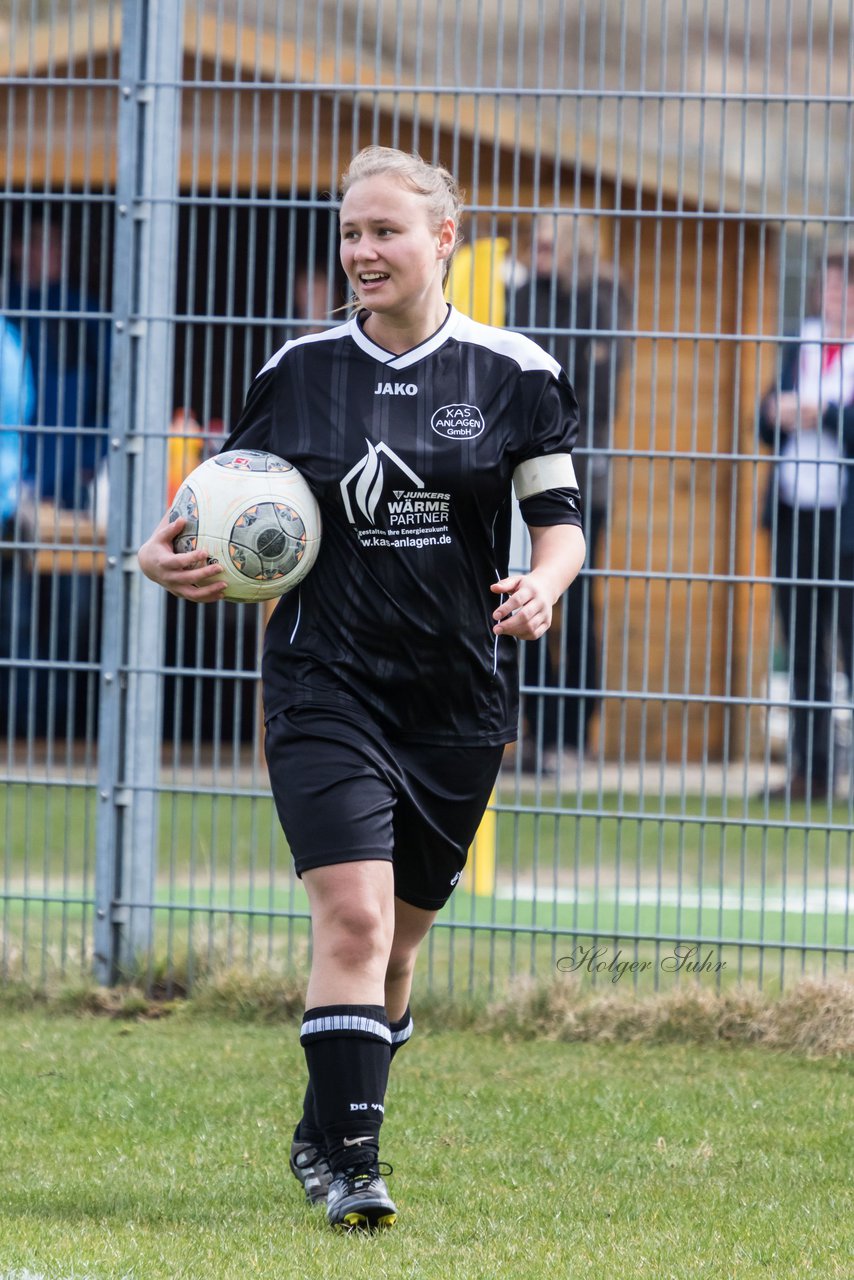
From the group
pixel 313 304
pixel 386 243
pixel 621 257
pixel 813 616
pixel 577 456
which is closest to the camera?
pixel 386 243

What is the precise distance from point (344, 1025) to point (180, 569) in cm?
107

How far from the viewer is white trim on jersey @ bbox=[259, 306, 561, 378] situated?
14.1 ft

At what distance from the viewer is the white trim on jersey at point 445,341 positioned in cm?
429

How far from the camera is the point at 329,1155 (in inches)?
156

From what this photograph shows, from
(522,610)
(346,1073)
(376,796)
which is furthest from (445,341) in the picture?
(346,1073)

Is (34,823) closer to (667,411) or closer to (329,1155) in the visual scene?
(667,411)

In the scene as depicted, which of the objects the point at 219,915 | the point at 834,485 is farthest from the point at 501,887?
the point at 834,485

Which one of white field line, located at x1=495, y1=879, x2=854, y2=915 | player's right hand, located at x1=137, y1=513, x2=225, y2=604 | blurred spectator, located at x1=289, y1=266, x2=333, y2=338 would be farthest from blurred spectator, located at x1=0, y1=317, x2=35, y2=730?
player's right hand, located at x1=137, y1=513, x2=225, y2=604

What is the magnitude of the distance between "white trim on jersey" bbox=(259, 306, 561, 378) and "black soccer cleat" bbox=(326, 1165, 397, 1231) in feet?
5.77

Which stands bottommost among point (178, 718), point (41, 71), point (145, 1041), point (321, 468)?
point (145, 1041)

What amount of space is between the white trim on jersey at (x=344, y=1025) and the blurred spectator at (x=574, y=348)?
260 centimetres

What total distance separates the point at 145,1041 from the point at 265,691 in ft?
7.38

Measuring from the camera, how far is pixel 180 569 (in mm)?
4230

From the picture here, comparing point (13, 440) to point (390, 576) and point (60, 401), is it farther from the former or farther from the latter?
point (390, 576)
